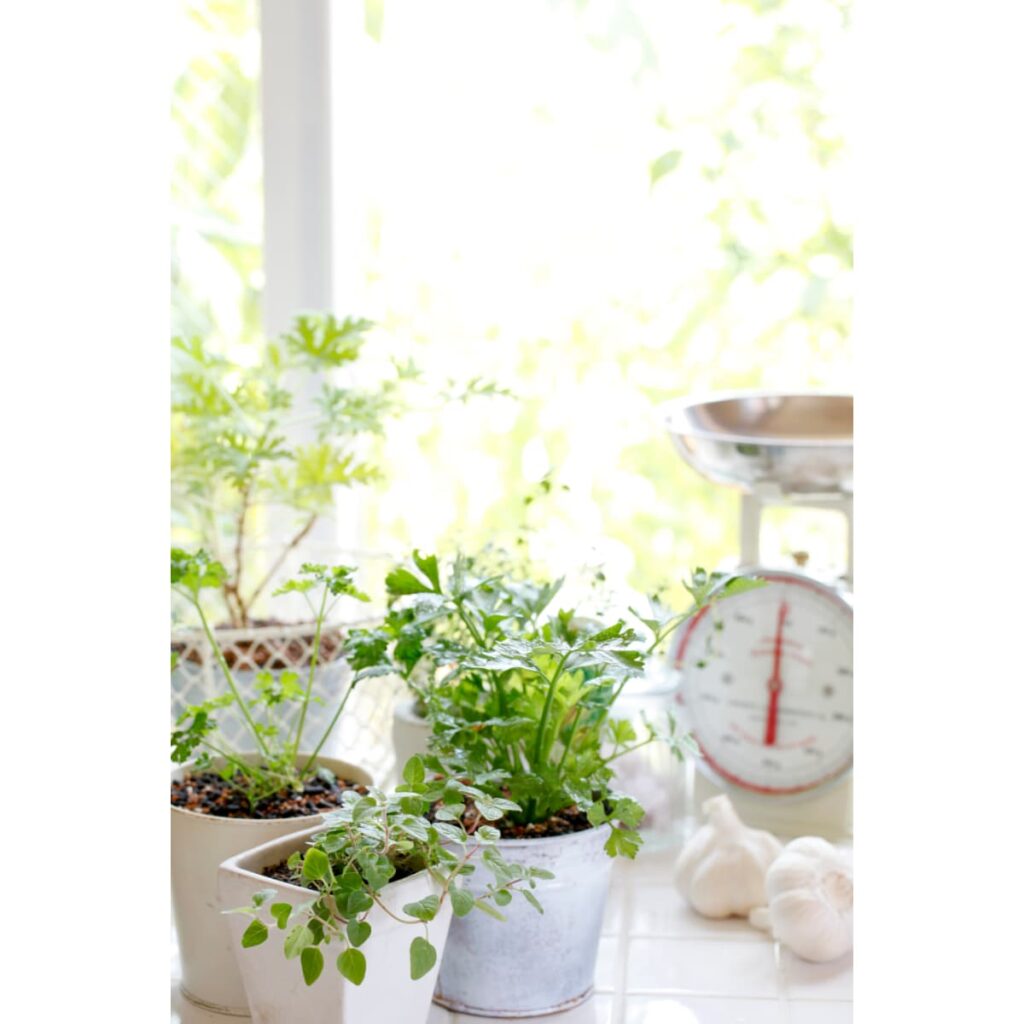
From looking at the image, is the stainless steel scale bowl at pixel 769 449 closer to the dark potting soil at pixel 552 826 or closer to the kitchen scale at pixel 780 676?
the kitchen scale at pixel 780 676

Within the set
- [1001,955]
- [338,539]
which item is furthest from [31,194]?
[338,539]

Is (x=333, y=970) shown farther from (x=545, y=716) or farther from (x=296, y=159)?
(x=296, y=159)

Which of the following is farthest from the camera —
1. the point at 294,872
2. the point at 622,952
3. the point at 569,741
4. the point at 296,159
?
the point at 296,159

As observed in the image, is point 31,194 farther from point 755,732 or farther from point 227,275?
point 227,275

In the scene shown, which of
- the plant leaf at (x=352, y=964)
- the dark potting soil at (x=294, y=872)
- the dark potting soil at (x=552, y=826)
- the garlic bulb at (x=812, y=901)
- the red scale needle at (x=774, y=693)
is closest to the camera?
the plant leaf at (x=352, y=964)

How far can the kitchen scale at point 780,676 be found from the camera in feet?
4.20

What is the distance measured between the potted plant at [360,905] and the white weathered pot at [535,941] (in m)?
0.08

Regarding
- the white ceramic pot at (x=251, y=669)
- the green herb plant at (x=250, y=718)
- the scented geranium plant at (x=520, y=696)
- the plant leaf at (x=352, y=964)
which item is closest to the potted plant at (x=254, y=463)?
the white ceramic pot at (x=251, y=669)

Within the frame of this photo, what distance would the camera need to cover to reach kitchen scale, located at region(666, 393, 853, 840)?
128cm

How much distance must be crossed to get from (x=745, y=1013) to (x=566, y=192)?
2180mm

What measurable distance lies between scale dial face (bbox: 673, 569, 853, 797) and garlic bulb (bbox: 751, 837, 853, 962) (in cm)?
18

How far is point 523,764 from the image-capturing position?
100 cm

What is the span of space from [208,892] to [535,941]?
0.75ft

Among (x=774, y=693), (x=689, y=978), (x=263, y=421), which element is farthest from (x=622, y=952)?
(x=263, y=421)
